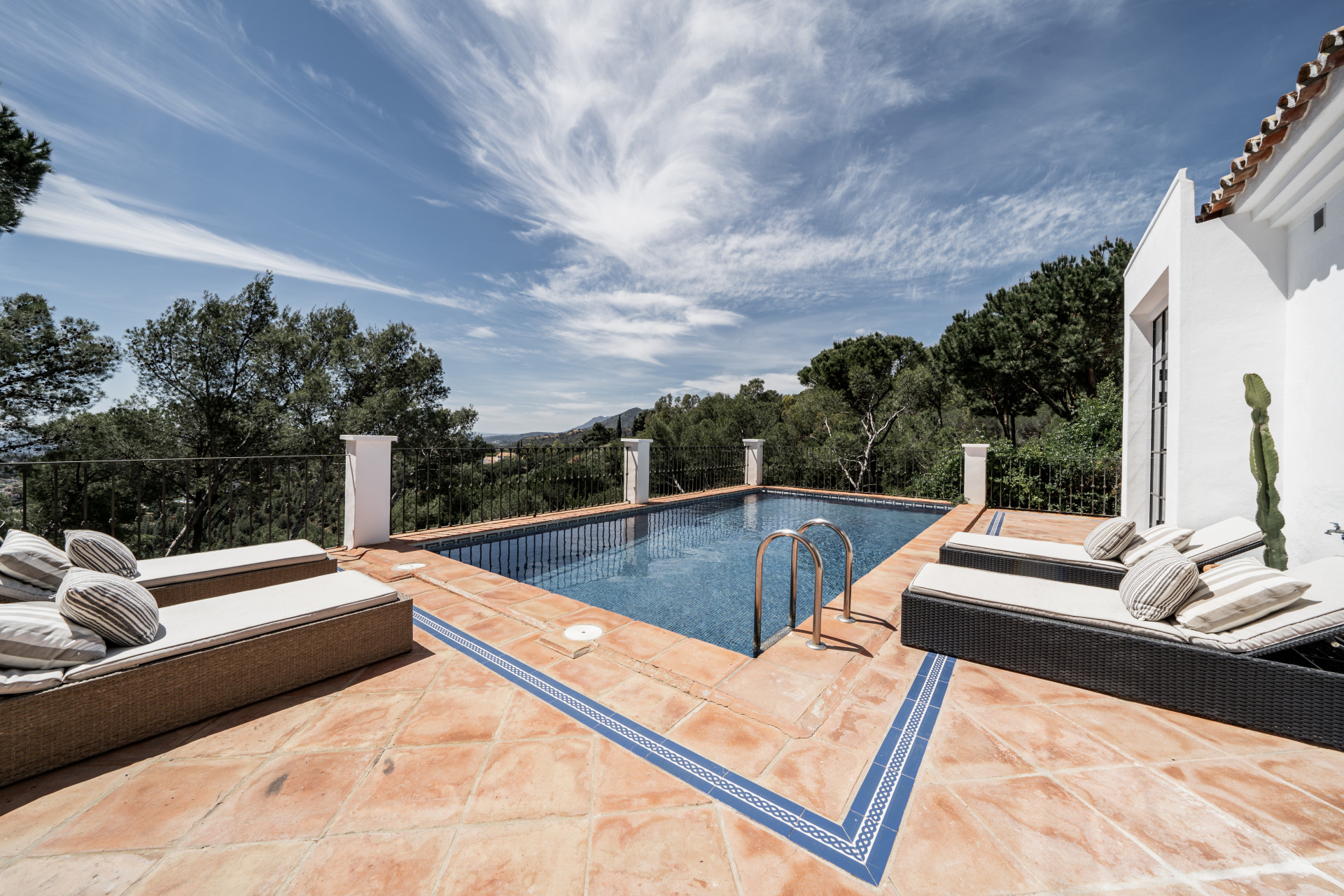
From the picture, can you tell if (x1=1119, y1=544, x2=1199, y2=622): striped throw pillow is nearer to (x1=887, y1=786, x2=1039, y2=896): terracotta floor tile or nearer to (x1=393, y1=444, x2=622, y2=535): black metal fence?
(x1=887, y1=786, x2=1039, y2=896): terracotta floor tile

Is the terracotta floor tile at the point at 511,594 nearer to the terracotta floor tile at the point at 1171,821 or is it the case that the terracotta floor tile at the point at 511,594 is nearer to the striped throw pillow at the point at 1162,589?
the terracotta floor tile at the point at 1171,821

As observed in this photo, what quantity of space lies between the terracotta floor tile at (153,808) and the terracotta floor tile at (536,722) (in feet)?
3.28

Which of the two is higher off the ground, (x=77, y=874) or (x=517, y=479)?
(x=517, y=479)

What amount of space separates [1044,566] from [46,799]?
582 cm

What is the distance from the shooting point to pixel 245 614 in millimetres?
2543

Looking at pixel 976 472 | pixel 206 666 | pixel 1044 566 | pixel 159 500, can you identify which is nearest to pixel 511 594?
pixel 206 666

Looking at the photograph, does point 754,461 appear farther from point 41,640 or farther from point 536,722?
point 41,640

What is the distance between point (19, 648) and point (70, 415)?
2019cm

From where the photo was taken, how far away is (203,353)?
1719cm

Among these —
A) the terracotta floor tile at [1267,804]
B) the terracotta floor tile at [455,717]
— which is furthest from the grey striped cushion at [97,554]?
the terracotta floor tile at [1267,804]

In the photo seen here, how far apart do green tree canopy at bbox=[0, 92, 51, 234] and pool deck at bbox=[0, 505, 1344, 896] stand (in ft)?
41.4

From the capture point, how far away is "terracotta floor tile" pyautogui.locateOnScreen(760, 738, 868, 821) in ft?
5.94

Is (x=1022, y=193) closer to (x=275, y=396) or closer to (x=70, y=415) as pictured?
(x=275, y=396)

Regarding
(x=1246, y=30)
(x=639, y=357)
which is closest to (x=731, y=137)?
(x=1246, y=30)
